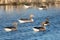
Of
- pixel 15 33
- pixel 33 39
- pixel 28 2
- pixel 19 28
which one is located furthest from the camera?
pixel 28 2

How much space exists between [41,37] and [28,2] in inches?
1590

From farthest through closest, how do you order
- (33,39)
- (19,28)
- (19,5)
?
(19,5)
(19,28)
(33,39)

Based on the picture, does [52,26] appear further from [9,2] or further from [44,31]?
[9,2]

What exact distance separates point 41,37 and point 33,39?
4.59ft

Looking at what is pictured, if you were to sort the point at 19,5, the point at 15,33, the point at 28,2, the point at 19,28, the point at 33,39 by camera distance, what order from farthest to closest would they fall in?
the point at 28,2 → the point at 19,5 → the point at 19,28 → the point at 15,33 → the point at 33,39

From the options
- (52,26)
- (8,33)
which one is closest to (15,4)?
(52,26)

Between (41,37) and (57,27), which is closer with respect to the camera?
(41,37)

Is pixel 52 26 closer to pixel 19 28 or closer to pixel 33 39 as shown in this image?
pixel 19 28

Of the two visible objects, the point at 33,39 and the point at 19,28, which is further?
the point at 19,28

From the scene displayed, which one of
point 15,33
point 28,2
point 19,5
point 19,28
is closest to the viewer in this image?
point 15,33

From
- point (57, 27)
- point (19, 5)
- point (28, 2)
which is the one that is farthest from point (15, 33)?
point (28, 2)

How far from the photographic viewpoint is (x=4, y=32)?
34594 mm

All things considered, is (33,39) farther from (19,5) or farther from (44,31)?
(19,5)

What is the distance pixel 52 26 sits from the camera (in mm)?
39344
